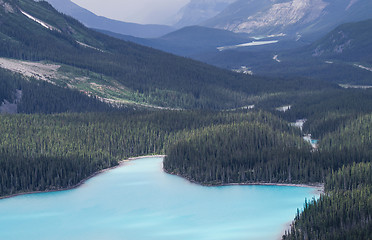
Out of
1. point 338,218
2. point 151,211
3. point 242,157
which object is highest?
point 242,157

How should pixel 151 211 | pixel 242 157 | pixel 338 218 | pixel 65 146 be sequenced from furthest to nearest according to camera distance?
pixel 65 146, pixel 242 157, pixel 151 211, pixel 338 218

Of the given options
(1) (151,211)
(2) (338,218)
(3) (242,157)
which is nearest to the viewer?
(2) (338,218)

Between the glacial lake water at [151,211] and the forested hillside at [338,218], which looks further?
the glacial lake water at [151,211]

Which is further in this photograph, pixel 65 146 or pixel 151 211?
pixel 65 146

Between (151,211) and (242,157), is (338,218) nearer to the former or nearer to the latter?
(151,211)

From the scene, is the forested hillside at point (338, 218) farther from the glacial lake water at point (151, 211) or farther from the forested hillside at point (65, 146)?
the forested hillside at point (65, 146)

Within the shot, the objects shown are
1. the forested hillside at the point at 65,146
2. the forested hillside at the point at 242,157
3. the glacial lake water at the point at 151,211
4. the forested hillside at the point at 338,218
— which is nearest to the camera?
the forested hillside at the point at 338,218

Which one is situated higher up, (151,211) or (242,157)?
(242,157)

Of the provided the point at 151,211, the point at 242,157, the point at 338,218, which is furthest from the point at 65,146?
the point at 338,218

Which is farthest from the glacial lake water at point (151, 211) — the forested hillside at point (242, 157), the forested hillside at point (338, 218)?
the forested hillside at point (338, 218)

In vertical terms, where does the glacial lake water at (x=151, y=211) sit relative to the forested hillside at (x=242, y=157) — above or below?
below
